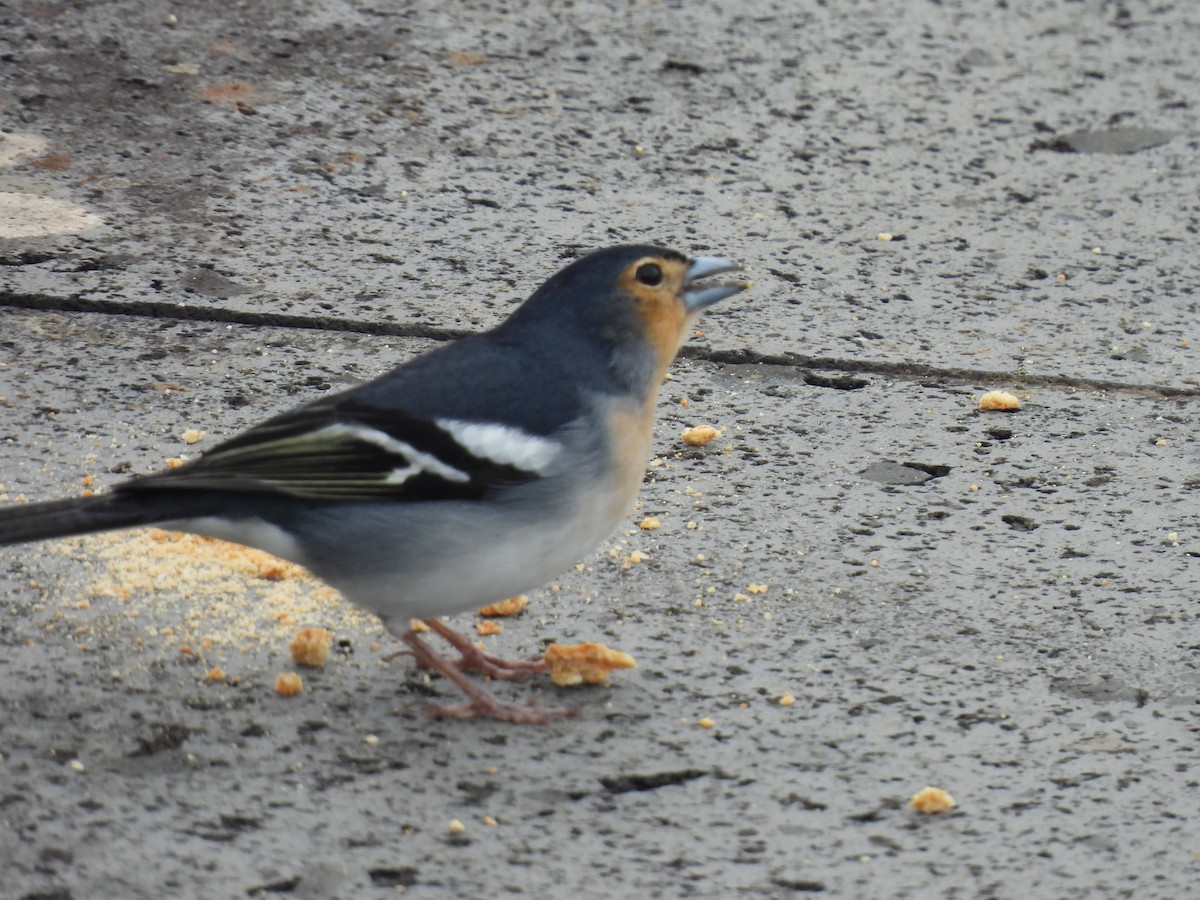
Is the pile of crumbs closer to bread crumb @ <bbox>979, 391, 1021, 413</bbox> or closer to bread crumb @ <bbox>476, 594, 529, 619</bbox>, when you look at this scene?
bread crumb @ <bbox>476, 594, 529, 619</bbox>

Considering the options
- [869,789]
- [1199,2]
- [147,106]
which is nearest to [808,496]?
[869,789]

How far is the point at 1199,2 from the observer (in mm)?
7582

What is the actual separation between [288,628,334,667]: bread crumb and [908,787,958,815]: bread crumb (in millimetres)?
1248

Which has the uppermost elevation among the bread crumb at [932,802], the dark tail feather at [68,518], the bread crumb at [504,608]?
the dark tail feather at [68,518]

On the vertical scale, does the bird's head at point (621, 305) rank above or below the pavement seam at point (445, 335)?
above

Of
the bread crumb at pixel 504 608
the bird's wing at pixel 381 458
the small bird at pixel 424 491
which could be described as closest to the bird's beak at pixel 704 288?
the small bird at pixel 424 491

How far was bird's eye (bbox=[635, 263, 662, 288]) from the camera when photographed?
3.79m

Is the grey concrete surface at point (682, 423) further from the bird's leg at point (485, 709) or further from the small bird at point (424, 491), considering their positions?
the small bird at point (424, 491)

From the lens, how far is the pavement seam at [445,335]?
4961 mm

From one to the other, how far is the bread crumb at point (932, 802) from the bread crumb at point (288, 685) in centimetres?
124

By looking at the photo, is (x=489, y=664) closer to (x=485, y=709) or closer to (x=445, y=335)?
(x=485, y=709)

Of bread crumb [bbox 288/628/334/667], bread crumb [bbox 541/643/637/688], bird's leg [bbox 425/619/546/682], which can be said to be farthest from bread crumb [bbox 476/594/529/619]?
bread crumb [bbox 288/628/334/667]

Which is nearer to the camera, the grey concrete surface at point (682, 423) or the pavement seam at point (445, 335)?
the grey concrete surface at point (682, 423)

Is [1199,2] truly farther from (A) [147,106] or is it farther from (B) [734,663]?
(B) [734,663]
